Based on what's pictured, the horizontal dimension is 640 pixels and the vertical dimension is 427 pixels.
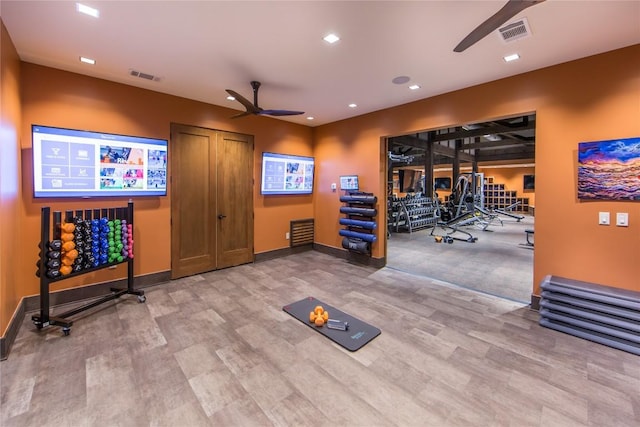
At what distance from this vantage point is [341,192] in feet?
19.5

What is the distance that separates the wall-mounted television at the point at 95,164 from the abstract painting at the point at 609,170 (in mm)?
5599

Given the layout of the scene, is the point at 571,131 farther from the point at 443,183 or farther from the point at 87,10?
the point at 443,183

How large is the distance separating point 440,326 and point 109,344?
3.44m

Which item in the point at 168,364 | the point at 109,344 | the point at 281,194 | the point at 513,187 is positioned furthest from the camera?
the point at 513,187

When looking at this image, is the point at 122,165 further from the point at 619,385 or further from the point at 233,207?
the point at 619,385

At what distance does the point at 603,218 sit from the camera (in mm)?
3018

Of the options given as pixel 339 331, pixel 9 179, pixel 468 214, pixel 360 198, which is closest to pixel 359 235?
pixel 360 198

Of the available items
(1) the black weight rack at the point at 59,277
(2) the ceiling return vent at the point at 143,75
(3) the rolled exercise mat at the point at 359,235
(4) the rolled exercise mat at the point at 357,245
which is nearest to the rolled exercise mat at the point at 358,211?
(3) the rolled exercise mat at the point at 359,235

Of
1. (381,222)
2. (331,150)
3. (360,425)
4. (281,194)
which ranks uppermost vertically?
(331,150)

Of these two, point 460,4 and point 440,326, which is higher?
point 460,4

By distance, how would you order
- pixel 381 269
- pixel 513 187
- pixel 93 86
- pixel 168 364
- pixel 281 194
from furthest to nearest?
pixel 513 187 < pixel 281 194 < pixel 381 269 < pixel 93 86 < pixel 168 364

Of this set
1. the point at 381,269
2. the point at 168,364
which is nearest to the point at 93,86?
the point at 168,364

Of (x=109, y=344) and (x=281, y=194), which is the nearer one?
(x=109, y=344)

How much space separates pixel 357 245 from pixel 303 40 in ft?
11.8
